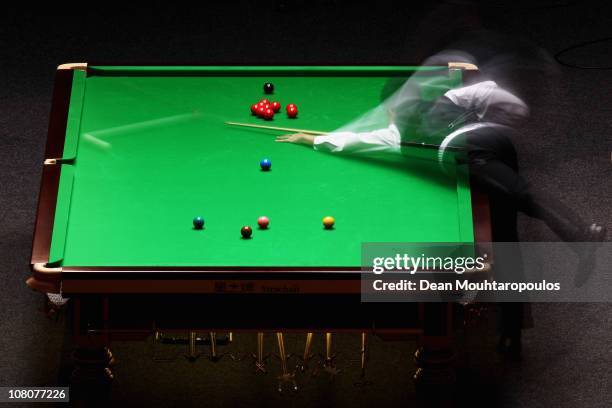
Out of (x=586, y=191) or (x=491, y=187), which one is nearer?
(x=491, y=187)

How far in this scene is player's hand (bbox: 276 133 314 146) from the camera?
3766 mm

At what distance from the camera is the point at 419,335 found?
130 inches

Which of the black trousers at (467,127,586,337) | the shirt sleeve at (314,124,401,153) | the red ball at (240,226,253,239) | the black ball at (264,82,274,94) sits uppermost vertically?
the black ball at (264,82,274,94)

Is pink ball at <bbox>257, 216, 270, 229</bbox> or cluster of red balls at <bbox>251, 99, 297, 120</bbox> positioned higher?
cluster of red balls at <bbox>251, 99, 297, 120</bbox>

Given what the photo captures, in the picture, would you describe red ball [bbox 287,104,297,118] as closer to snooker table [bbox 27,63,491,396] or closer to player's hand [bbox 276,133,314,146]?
snooker table [bbox 27,63,491,396]

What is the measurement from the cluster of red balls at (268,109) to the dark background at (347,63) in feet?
1.02

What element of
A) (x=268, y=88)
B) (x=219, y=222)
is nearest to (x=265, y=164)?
(x=219, y=222)

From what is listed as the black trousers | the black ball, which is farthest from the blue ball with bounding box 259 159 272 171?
the black trousers

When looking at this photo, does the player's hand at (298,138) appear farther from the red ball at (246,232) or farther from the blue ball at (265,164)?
the red ball at (246,232)

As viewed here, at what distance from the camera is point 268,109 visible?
390 centimetres

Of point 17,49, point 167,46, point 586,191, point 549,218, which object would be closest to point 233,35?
point 167,46

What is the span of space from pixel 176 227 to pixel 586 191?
2118 mm

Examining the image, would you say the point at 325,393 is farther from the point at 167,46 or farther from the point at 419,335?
the point at 167,46

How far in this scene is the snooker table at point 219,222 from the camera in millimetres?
3129
